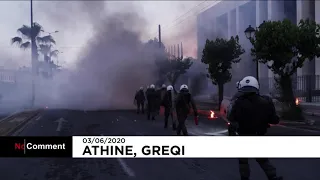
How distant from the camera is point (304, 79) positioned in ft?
68.6

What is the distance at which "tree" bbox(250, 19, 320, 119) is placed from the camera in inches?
547

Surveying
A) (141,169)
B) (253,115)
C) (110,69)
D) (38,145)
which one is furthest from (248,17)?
(38,145)

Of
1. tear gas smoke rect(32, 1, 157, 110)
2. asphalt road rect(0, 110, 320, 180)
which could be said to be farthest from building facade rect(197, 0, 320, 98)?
asphalt road rect(0, 110, 320, 180)

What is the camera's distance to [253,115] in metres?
4.57

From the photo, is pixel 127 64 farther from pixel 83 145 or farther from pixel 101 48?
pixel 83 145

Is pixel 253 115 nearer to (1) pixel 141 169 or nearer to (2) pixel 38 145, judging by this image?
(1) pixel 141 169

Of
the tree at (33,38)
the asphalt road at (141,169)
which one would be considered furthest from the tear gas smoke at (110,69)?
the asphalt road at (141,169)

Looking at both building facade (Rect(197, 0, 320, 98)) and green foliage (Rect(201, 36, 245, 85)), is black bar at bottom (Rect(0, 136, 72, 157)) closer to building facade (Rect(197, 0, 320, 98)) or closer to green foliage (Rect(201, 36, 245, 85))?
green foliage (Rect(201, 36, 245, 85))

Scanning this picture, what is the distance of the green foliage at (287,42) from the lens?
13875 millimetres

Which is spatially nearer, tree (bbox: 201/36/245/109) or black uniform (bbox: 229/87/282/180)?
black uniform (bbox: 229/87/282/180)

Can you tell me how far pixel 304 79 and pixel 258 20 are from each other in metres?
15.0

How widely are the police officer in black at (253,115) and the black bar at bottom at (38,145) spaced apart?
2004 mm

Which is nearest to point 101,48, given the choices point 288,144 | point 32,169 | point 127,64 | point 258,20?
point 127,64

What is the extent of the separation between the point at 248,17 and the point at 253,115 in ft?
117
